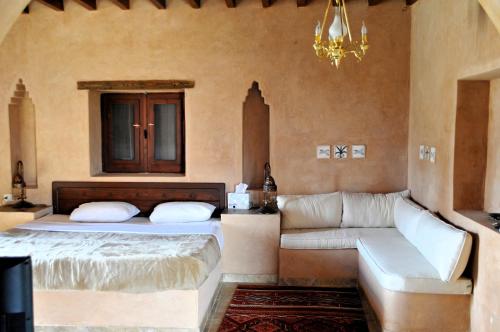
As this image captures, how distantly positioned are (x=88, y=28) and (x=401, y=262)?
4.07m

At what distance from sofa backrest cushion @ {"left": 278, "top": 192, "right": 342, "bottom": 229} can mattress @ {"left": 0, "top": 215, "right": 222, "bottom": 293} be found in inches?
33.4

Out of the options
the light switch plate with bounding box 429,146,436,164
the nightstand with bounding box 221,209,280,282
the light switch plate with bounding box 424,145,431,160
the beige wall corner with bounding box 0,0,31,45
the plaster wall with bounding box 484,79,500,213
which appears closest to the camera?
the beige wall corner with bounding box 0,0,31,45

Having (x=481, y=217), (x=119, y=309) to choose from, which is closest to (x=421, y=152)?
(x=481, y=217)

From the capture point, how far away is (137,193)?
5.01m

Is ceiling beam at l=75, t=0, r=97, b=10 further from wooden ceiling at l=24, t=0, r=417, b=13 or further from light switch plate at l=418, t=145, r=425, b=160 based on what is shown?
light switch plate at l=418, t=145, r=425, b=160

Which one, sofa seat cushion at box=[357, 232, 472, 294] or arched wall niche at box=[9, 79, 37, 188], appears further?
arched wall niche at box=[9, 79, 37, 188]

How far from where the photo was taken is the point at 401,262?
3.30 m

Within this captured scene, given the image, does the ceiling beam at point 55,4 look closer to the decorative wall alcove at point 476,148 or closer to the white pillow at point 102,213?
the white pillow at point 102,213

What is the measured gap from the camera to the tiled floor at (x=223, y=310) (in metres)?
3.41

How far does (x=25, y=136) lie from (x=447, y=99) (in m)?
4.65

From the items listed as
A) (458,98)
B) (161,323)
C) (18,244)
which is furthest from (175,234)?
(458,98)

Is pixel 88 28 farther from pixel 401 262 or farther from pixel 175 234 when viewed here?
pixel 401 262

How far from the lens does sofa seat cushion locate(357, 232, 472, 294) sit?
306cm

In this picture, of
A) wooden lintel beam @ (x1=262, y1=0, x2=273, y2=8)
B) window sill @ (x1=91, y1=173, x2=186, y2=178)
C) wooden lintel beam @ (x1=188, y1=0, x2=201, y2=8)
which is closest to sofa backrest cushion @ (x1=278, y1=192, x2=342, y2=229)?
window sill @ (x1=91, y1=173, x2=186, y2=178)
